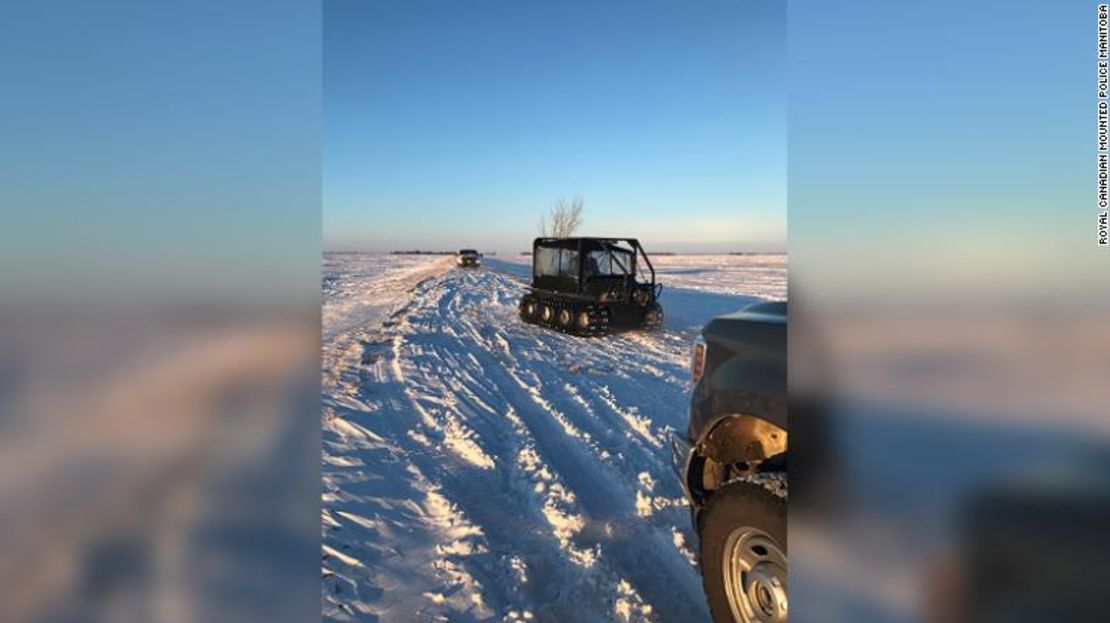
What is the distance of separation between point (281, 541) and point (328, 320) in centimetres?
1595

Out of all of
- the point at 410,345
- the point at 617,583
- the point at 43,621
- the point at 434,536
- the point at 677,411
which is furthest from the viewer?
the point at 410,345

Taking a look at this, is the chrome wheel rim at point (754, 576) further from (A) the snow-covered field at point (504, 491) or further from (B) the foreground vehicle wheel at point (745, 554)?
(A) the snow-covered field at point (504, 491)

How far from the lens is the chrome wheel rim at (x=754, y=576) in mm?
1974

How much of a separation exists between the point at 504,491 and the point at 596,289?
967 centimetres

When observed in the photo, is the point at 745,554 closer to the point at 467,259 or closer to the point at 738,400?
the point at 738,400

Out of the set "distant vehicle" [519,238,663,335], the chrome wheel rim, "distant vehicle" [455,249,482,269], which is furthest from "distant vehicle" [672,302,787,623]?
"distant vehicle" [455,249,482,269]

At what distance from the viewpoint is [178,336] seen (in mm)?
709

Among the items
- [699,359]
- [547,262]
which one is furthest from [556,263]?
[699,359]

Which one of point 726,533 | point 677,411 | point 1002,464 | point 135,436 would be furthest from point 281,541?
point 677,411

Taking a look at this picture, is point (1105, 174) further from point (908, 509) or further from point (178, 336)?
Answer: point (178, 336)

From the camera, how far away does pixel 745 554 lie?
2.17 m

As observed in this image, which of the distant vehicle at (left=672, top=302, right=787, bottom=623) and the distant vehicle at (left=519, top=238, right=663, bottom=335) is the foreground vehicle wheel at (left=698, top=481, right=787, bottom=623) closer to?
the distant vehicle at (left=672, top=302, right=787, bottom=623)

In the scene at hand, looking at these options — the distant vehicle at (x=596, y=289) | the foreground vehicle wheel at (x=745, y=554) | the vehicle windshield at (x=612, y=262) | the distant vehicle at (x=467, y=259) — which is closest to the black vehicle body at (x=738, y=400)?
the foreground vehicle wheel at (x=745, y=554)

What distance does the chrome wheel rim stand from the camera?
1.97 m
